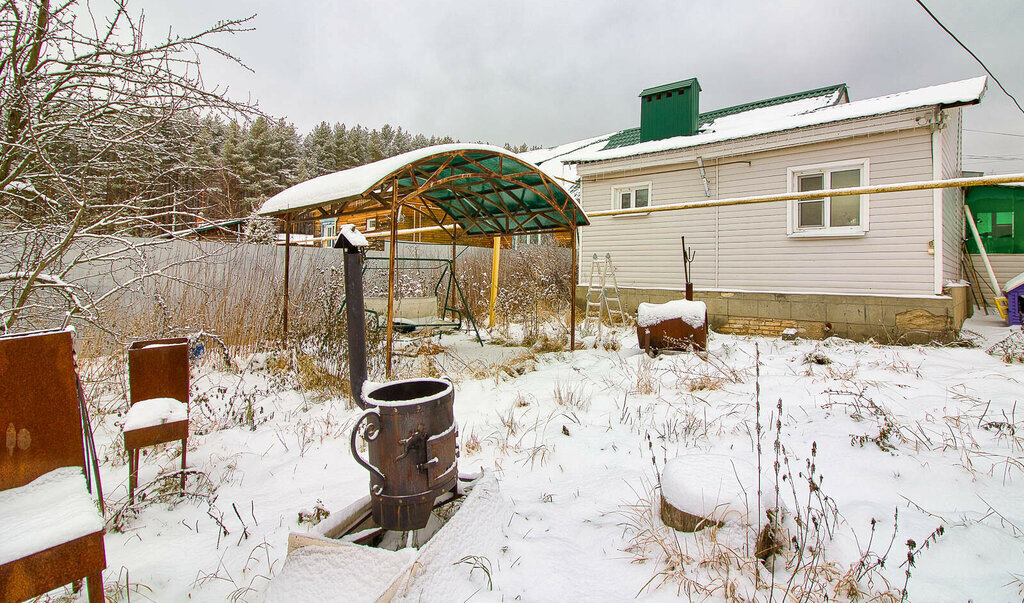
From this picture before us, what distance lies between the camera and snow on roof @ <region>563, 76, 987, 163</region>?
6012mm

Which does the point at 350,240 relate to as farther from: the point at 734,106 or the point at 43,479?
the point at 734,106

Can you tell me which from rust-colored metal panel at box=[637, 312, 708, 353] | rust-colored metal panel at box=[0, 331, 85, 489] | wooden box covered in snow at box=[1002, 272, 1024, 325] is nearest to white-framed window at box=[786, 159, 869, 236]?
wooden box covered in snow at box=[1002, 272, 1024, 325]

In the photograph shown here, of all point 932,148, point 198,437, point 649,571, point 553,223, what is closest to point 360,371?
point 649,571

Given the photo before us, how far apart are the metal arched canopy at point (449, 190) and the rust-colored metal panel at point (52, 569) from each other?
3.38 metres

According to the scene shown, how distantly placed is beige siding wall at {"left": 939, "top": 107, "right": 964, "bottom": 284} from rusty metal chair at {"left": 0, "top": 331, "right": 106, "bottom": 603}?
31.0 feet

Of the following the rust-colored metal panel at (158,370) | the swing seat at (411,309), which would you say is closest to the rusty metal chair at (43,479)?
the rust-colored metal panel at (158,370)

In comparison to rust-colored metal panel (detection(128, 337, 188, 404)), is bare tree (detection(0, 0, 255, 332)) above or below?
above

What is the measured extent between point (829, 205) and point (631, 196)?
363 cm

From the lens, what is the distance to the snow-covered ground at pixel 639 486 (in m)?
1.67

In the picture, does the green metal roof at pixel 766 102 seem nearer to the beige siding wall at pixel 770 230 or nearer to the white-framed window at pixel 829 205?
the beige siding wall at pixel 770 230

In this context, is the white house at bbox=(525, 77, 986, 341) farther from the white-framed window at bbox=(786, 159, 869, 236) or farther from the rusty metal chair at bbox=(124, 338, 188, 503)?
the rusty metal chair at bbox=(124, 338, 188, 503)

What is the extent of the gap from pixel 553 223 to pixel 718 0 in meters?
3.89

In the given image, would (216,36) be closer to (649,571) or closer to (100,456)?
(100,456)

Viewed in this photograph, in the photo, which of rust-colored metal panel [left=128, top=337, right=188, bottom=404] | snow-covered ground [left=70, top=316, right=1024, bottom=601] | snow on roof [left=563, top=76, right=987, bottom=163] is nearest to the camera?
snow-covered ground [left=70, top=316, right=1024, bottom=601]
